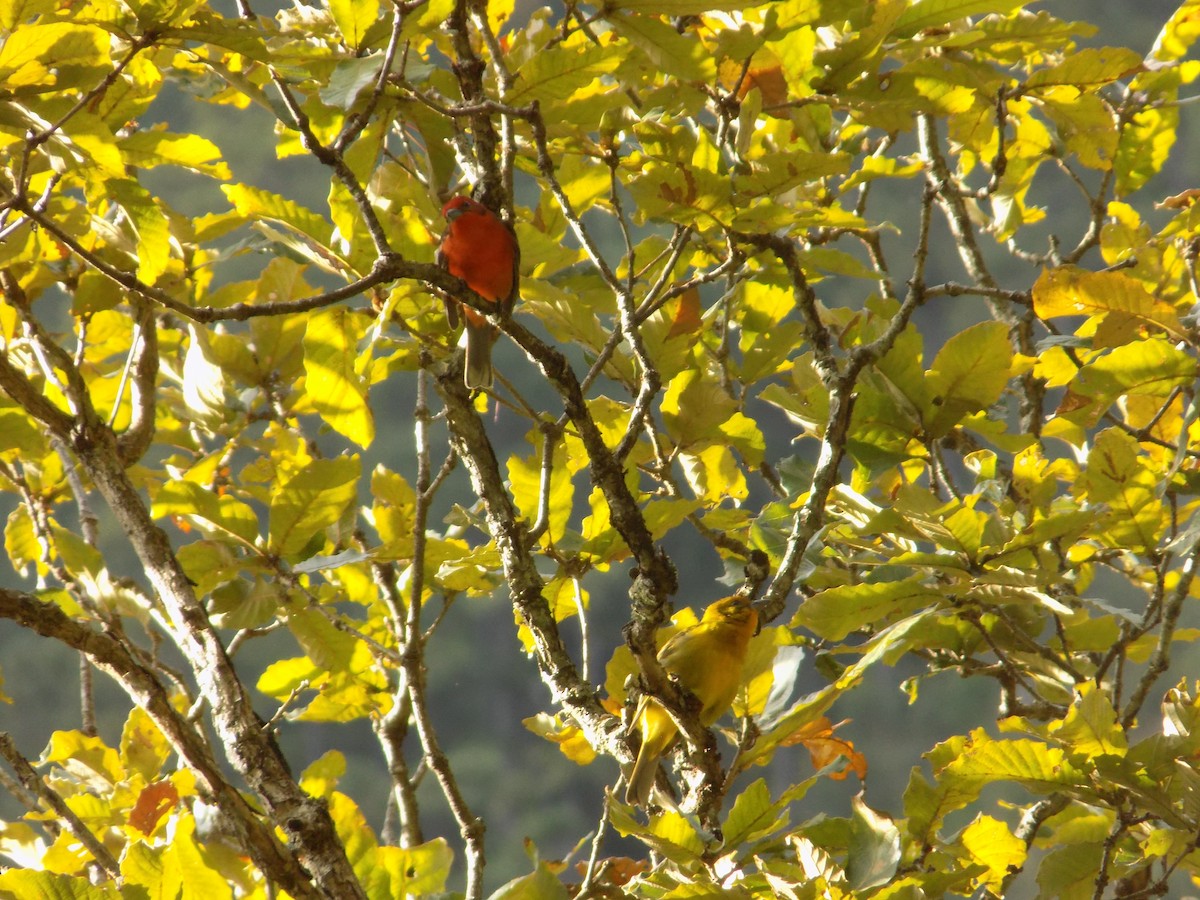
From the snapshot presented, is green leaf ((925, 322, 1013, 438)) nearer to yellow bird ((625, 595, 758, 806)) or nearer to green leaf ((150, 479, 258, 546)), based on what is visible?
yellow bird ((625, 595, 758, 806))

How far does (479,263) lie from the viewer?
156cm

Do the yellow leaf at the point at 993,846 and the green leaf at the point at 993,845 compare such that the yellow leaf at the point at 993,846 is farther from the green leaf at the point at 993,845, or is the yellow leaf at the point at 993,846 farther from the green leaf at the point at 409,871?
the green leaf at the point at 409,871

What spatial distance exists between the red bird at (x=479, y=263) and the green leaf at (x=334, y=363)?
135 mm

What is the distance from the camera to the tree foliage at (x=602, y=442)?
1.04 meters

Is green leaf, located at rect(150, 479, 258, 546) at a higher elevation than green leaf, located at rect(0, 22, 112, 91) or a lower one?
lower

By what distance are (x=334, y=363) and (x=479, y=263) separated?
0.38m

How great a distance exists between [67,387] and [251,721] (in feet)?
1.52

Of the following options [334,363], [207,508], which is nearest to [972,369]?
[334,363]

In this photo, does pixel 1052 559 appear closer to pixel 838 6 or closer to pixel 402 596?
pixel 838 6

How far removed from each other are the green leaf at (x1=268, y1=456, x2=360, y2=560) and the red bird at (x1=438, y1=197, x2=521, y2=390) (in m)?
0.18

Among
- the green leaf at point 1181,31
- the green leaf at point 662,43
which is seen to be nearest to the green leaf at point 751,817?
the green leaf at point 662,43

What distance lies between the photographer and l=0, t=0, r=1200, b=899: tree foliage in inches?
40.8

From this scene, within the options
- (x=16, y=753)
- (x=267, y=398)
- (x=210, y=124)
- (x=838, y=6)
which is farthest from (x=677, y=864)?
(x=210, y=124)


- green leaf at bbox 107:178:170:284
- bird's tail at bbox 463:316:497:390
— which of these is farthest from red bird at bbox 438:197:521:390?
green leaf at bbox 107:178:170:284
